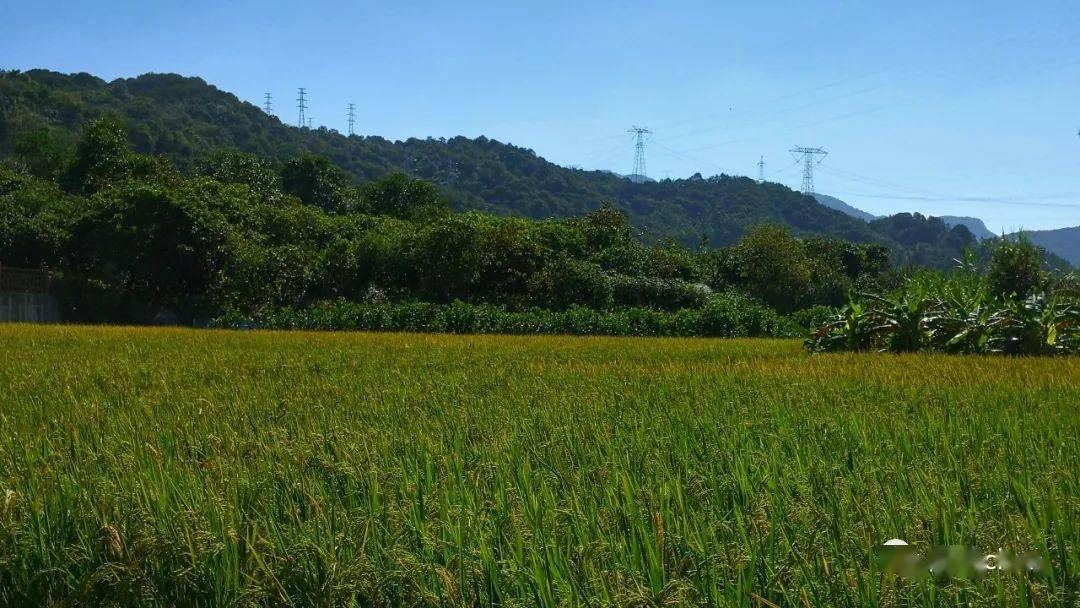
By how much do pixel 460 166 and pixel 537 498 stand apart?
10481 centimetres

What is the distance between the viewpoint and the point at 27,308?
24.1 meters

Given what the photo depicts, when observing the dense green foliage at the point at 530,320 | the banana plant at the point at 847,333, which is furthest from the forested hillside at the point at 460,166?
the banana plant at the point at 847,333

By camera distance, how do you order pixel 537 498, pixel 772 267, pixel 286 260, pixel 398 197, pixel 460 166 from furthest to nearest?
pixel 460 166
pixel 398 197
pixel 772 267
pixel 286 260
pixel 537 498

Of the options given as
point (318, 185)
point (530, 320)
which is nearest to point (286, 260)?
point (530, 320)

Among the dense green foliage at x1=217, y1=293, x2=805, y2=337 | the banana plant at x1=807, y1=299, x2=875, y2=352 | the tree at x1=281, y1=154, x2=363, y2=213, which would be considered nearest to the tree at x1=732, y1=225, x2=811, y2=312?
the dense green foliage at x1=217, y1=293, x2=805, y2=337

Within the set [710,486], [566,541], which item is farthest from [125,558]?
[710,486]

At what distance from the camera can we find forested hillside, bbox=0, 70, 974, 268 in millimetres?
69375

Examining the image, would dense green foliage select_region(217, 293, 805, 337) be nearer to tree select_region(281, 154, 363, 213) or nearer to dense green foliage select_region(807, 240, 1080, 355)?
dense green foliage select_region(807, 240, 1080, 355)

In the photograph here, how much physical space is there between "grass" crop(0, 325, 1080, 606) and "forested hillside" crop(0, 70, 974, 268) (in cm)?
6523

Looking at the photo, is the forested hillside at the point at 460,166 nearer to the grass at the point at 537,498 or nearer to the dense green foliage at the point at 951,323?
the dense green foliage at the point at 951,323

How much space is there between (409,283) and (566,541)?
2332cm

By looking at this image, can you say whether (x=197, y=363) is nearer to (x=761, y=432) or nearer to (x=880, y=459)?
(x=761, y=432)

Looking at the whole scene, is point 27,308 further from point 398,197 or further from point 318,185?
point 318,185

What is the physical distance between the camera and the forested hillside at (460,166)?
2731 inches
